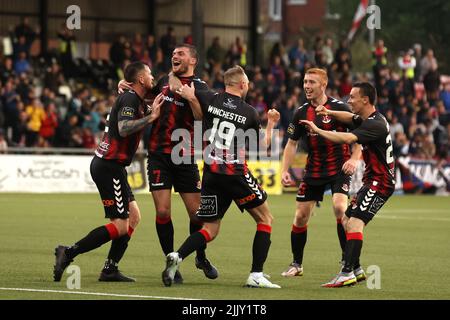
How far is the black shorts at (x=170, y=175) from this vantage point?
12.9 m

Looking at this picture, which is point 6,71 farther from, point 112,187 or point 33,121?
point 112,187

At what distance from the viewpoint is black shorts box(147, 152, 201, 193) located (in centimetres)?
1288

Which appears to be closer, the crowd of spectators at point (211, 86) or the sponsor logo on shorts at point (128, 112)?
the sponsor logo on shorts at point (128, 112)

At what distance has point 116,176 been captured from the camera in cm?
1252

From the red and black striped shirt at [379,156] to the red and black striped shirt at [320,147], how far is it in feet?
4.21

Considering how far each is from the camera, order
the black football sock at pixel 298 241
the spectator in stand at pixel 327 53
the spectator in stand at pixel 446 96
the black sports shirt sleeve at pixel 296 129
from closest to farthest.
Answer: the black football sock at pixel 298 241 → the black sports shirt sleeve at pixel 296 129 → the spectator in stand at pixel 446 96 → the spectator in stand at pixel 327 53

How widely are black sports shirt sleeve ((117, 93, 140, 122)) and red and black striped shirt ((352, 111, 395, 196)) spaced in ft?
7.33

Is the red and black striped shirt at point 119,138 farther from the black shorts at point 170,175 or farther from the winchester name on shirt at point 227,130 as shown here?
the winchester name on shirt at point 227,130

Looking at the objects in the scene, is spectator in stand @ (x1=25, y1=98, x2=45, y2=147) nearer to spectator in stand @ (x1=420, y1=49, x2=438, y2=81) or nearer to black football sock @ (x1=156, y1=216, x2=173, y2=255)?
spectator in stand @ (x1=420, y1=49, x2=438, y2=81)

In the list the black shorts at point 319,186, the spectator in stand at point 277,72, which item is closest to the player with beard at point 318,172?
the black shorts at point 319,186

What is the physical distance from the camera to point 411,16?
69.6 m

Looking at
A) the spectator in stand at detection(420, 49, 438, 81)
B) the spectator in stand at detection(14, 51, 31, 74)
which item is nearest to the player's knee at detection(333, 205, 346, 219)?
the spectator in stand at detection(14, 51, 31, 74)

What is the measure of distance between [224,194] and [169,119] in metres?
1.21
